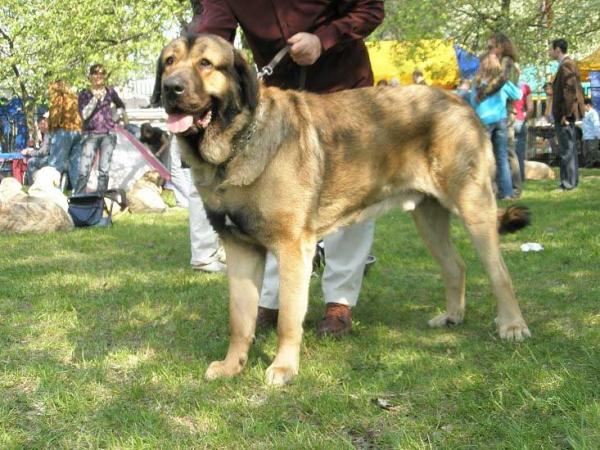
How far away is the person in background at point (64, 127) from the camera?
1344 centimetres

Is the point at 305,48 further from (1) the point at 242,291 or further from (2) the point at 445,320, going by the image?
(2) the point at 445,320

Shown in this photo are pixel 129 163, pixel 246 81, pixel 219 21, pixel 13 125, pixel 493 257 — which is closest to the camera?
pixel 246 81

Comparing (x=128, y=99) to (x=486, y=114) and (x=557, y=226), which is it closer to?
(x=486, y=114)

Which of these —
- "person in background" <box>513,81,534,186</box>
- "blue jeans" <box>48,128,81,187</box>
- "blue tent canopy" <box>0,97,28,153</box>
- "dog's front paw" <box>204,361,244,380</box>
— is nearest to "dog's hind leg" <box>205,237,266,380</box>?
"dog's front paw" <box>204,361,244,380</box>

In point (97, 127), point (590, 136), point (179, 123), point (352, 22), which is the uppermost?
point (352, 22)

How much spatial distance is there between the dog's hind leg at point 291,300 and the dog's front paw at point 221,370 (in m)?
0.20

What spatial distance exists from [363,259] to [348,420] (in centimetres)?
178

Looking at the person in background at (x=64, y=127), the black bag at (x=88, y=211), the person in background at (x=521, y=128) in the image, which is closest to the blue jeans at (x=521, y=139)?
the person in background at (x=521, y=128)

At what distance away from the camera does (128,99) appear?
105 feet

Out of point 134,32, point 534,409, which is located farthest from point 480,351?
point 134,32

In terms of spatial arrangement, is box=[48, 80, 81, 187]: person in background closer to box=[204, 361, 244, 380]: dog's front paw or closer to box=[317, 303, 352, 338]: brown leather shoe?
box=[317, 303, 352, 338]: brown leather shoe

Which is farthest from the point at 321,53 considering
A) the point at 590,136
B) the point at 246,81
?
the point at 590,136

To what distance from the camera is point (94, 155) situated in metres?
12.5

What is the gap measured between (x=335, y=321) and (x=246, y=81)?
1633 mm
